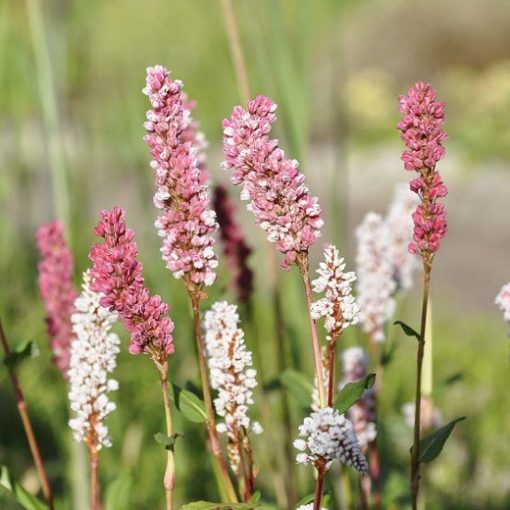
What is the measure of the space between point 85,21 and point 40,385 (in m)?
1.61

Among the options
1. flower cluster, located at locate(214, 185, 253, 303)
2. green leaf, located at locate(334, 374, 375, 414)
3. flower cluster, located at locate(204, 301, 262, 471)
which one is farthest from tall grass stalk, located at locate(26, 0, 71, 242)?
green leaf, located at locate(334, 374, 375, 414)

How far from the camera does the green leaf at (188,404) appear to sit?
1405 mm

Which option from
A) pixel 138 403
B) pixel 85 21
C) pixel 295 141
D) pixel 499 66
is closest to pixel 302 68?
pixel 295 141

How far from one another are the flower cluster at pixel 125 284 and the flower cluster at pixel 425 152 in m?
0.34

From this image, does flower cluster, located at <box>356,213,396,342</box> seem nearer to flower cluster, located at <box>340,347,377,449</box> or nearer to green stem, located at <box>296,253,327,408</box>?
flower cluster, located at <box>340,347,377,449</box>

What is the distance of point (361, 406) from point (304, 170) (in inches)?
23.7

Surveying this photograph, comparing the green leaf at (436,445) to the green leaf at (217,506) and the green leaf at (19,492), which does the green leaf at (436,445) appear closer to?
the green leaf at (217,506)

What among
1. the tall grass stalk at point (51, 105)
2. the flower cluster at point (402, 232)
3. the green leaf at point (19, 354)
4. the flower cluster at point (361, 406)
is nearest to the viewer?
the green leaf at point (19, 354)

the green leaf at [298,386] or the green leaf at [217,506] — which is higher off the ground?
the green leaf at [298,386]

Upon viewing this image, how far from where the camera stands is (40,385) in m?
3.83

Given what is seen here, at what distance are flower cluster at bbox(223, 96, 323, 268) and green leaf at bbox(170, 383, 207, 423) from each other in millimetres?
331

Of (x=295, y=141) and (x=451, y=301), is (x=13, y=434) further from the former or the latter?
(x=451, y=301)

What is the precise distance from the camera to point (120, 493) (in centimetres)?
161

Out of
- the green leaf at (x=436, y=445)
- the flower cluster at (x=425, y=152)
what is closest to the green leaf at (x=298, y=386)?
the green leaf at (x=436, y=445)
